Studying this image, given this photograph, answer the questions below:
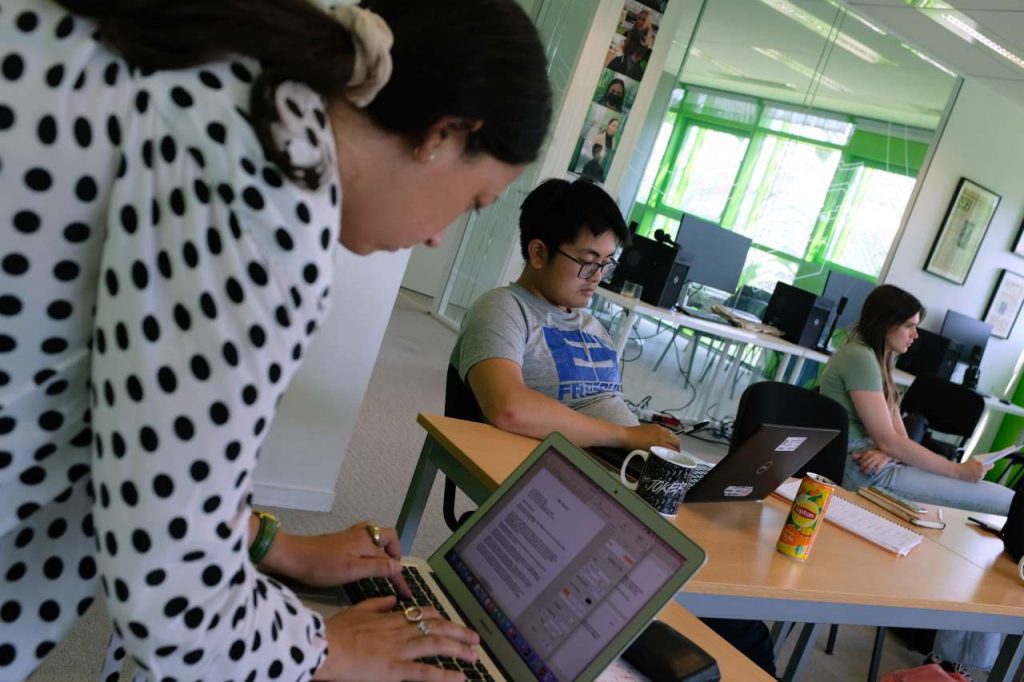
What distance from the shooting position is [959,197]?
6727mm

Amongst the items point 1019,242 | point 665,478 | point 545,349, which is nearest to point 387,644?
→ point 665,478

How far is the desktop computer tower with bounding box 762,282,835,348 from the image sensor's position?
5.42 metres

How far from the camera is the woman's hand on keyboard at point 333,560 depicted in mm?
1045

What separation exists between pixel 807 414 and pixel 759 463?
101cm

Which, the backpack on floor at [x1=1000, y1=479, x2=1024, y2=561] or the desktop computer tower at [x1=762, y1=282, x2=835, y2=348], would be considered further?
the desktop computer tower at [x1=762, y1=282, x2=835, y2=348]

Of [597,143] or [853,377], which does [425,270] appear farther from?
[853,377]

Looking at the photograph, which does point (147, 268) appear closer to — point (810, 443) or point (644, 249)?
point (810, 443)

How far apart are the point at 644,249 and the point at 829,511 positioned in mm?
3034

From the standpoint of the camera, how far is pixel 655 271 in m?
4.86

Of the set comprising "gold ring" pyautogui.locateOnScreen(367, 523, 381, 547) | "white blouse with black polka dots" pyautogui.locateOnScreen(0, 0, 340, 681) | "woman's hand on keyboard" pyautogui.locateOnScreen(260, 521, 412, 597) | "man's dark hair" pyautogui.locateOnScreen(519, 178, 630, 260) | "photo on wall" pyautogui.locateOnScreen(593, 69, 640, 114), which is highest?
"photo on wall" pyautogui.locateOnScreen(593, 69, 640, 114)

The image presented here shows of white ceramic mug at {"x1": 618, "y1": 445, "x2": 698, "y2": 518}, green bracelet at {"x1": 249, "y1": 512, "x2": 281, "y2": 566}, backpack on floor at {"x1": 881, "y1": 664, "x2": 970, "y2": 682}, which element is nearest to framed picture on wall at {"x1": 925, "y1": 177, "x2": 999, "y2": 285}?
backpack on floor at {"x1": 881, "y1": 664, "x2": 970, "y2": 682}

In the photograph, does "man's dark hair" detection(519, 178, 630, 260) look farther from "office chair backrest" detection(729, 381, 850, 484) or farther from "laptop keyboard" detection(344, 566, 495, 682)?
"laptop keyboard" detection(344, 566, 495, 682)

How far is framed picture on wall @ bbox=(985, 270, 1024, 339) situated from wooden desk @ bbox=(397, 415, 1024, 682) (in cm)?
605

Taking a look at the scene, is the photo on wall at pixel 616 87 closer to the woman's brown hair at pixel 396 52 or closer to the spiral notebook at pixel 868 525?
the spiral notebook at pixel 868 525
